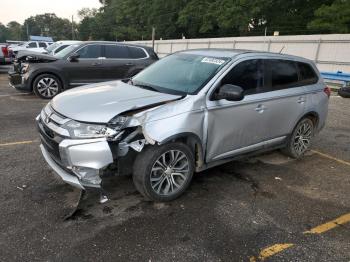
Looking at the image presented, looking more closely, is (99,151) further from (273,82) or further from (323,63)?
(323,63)

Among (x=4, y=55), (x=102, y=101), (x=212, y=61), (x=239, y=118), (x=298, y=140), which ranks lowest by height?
(x=298, y=140)

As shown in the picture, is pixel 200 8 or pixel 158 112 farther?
pixel 200 8

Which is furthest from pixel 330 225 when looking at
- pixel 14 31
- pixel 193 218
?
pixel 14 31

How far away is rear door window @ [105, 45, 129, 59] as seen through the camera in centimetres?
1058

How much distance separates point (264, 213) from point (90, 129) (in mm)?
2153

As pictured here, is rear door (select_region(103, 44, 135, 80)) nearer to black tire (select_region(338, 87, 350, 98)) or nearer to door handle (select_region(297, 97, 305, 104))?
door handle (select_region(297, 97, 305, 104))

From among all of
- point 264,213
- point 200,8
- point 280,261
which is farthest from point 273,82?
point 200,8

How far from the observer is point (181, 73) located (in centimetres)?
469

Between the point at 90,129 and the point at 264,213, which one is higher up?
the point at 90,129

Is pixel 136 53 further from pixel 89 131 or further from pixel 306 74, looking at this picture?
pixel 89 131

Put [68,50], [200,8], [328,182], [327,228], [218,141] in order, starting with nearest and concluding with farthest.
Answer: [327,228] → [218,141] → [328,182] → [68,50] → [200,8]

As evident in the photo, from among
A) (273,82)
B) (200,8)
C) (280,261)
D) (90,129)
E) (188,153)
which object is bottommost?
(280,261)

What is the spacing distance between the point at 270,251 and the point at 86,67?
827 cm

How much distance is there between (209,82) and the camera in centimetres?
424
